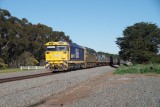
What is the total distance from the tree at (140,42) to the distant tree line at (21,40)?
1844 centimetres

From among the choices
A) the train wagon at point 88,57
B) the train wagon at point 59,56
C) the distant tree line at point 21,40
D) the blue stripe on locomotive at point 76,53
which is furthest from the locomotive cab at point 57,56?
the distant tree line at point 21,40

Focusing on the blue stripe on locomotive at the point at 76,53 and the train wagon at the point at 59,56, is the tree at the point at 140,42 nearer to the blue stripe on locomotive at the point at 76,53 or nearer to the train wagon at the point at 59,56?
the blue stripe on locomotive at the point at 76,53

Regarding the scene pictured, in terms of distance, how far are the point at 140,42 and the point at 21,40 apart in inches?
911

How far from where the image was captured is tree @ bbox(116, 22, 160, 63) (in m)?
63.8

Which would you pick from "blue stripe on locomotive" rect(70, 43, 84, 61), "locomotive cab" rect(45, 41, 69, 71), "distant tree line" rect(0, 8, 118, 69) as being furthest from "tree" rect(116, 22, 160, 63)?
"locomotive cab" rect(45, 41, 69, 71)

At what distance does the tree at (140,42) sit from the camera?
6381cm

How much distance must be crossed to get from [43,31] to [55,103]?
66573 mm

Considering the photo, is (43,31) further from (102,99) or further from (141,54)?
(102,99)

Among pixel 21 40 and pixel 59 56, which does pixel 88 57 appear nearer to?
pixel 59 56

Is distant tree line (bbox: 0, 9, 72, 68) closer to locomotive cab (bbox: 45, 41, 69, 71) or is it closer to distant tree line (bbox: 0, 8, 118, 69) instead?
distant tree line (bbox: 0, 8, 118, 69)

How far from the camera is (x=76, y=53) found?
128ft

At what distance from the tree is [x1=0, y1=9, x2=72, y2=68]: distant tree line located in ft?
60.5

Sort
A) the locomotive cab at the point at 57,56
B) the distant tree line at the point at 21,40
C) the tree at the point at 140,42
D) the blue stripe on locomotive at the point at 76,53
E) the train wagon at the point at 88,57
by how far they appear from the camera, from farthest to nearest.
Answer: the tree at the point at 140,42
the distant tree line at the point at 21,40
the train wagon at the point at 88,57
the blue stripe on locomotive at the point at 76,53
the locomotive cab at the point at 57,56

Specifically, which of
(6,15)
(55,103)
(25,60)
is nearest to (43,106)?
(55,103)
